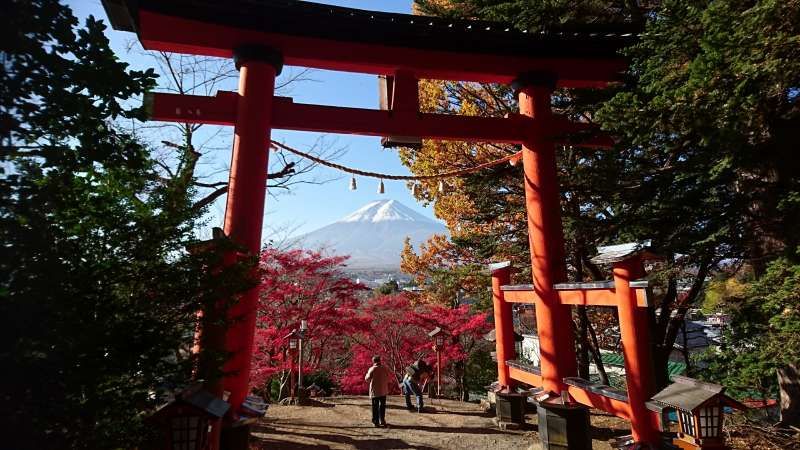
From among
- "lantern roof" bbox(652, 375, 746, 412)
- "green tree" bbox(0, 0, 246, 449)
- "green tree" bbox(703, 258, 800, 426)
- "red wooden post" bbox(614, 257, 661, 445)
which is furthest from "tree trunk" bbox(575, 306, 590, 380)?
"green tree" bbox(0, 0, 246, 449)

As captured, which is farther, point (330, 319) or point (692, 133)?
point (330, 319)

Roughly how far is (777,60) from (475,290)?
340 inches

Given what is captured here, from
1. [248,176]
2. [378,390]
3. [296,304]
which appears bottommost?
[378,390]

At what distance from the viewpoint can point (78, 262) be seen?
2.24m

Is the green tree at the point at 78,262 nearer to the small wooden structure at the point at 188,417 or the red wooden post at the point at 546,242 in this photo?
the small wooden structure at the point at 188,417

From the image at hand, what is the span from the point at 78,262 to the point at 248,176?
7.31 ft

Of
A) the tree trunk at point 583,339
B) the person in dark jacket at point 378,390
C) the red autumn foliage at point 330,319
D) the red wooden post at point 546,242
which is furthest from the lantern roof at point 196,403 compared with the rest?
the tree trunk at point 583,339

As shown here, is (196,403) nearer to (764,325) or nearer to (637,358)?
(637,358)

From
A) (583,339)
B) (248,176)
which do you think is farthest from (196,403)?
(583,339)

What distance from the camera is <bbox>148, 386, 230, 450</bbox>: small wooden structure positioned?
8.84 ft

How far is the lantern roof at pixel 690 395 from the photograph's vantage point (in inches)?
133

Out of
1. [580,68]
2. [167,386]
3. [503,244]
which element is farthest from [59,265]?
[503,244]

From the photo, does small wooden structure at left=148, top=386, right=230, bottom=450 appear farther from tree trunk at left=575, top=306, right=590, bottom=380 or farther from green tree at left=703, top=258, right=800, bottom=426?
tree trunk at left=575, top=306, right=590, bottom=380

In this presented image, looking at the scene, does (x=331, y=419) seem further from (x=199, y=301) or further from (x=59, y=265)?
(x=59, y=265)
